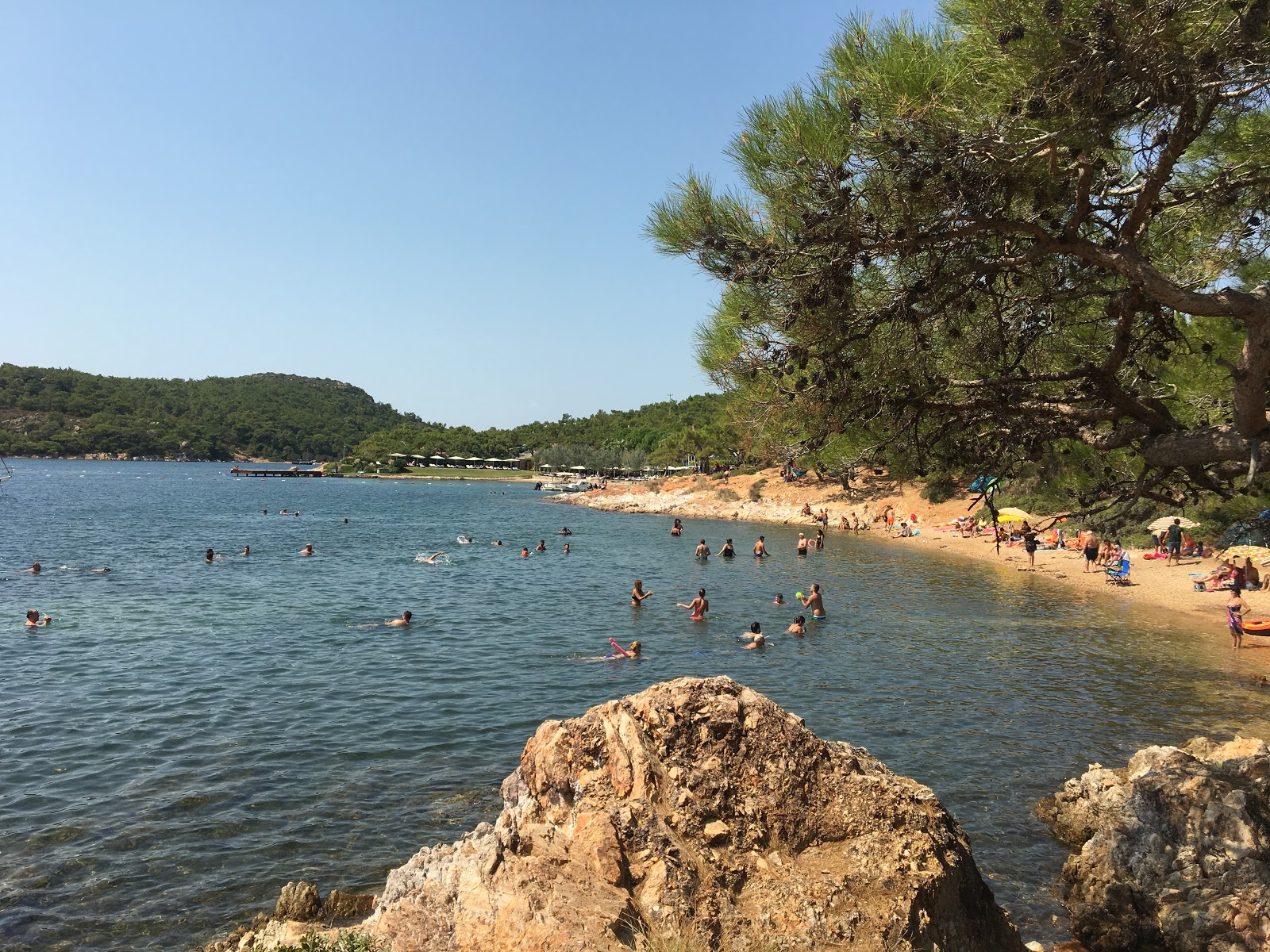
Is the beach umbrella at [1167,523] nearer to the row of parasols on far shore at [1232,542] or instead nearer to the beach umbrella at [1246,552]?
the row of parasols on far shore at [1232,542]

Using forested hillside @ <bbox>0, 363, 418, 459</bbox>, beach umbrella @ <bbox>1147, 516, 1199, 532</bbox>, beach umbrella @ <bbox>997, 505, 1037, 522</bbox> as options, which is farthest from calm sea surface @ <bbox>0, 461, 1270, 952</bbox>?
forested hillside @ <bbox>0, 363, 418, 459</bbox>

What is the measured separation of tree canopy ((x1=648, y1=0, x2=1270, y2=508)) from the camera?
463 centimetres

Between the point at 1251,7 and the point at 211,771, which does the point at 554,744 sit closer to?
the point at 1251,7

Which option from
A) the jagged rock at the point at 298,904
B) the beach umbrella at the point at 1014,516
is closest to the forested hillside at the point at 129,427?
the beach umbrella at the point at 1014,516

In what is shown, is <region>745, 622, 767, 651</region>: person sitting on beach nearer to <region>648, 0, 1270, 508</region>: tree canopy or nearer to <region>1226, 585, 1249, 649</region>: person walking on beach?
<region>1226, 585, 1249, 649</region>: person walking on beach

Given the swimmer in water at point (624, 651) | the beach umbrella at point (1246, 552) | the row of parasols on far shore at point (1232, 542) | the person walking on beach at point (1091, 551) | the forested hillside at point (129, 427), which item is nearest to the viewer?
the swimmer in water at point (624, 651)

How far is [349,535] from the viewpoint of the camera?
162ft

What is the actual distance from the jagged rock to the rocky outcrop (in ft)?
22.1

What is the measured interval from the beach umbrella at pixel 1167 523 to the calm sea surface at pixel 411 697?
15.2 ft

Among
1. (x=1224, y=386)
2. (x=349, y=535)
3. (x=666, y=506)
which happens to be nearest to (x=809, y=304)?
(x=1224, y=386)

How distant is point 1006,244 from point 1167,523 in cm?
2849

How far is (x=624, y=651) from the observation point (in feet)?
61.2

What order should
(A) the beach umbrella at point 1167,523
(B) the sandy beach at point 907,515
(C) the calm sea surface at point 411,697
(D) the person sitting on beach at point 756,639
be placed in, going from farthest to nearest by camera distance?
(A) the beach umbrella at point 1167,523, (B) the sandy beach at point 907,515, (D) the person sitting on beach at point 756,639, (C) the calm sea surface at point 411,697

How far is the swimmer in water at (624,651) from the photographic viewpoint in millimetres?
18250
